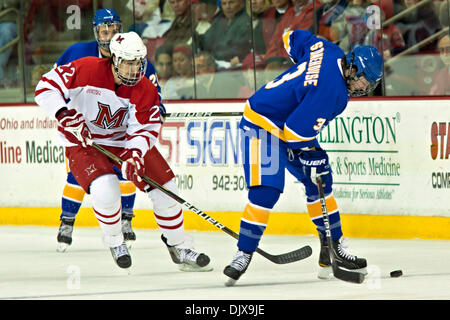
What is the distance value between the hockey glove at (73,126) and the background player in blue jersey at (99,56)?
90 centimetres

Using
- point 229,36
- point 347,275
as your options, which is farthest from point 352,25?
point 347,275

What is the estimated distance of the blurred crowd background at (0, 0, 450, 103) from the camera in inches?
324

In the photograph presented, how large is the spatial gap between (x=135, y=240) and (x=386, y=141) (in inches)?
69.8

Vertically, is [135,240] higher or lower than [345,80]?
lower

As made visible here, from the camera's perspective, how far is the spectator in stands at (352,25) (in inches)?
333

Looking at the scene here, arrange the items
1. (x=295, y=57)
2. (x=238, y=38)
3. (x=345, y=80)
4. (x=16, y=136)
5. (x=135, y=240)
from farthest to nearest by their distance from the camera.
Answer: (x=16, y=136)
(x=238, y=38)
(x=135, y=240)
(x=295, y=57)
(x=345, y=80)

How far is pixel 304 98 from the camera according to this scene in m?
6.05

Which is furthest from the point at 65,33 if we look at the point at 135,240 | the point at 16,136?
the point at 135,240

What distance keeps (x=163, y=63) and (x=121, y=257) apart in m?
3.11

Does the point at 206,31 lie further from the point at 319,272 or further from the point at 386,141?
the point at 319,272

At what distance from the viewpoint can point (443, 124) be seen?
784 centimetres

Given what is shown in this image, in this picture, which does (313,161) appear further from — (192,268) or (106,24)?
(106,24)

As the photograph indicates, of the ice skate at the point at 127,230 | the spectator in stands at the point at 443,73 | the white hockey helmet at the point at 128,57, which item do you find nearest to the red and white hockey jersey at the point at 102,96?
the white hockey helmet at the point at 128,57

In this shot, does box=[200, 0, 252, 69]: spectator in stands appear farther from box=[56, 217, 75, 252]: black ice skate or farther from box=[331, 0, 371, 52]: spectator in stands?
box=[56, 217, 75, 252]: black ice skate
